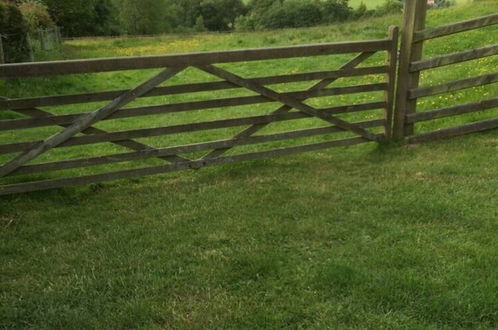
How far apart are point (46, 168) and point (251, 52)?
9.35 feet

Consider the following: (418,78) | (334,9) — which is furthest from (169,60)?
(334,9)

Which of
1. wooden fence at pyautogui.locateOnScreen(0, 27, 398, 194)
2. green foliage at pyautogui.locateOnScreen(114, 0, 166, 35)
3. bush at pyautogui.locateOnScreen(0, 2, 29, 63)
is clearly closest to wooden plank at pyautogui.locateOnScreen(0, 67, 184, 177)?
wooden fence at pyautogui.locateOnScreen(0, 27, 398, 194)

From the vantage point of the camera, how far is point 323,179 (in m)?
6.08

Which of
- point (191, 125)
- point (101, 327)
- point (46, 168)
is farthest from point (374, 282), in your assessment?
point (46, 168)

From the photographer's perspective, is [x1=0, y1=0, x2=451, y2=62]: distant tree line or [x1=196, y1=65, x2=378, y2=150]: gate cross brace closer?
[x1=196, y1=65, x2=378, y2=150]: gate cross brace

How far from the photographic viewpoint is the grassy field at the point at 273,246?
3.46 metres

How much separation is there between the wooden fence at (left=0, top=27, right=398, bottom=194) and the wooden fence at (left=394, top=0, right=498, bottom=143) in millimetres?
184

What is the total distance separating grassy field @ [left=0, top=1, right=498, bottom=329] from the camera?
3.46 metres

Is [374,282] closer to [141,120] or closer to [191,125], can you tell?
[191,125]

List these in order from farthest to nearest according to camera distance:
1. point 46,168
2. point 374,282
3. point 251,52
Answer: point 251,52 → point 46,168 → point 374,282

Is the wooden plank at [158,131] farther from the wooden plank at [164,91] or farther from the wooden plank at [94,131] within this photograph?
the wooden plank at [164,91]

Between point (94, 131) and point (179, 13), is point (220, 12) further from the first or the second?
point (94, 131)

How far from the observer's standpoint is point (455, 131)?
285 inches

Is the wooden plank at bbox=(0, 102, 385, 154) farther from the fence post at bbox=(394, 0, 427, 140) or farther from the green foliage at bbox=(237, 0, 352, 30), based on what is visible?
the green foliage at bbox=(237, 0, 352, 30)
